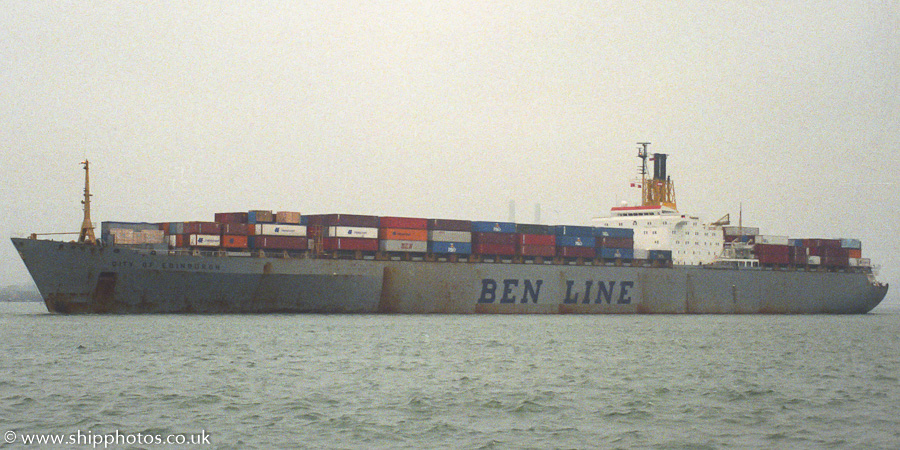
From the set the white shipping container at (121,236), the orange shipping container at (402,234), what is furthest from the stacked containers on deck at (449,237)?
the white shipping container at (121,236)

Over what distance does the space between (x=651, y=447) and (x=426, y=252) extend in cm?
3904

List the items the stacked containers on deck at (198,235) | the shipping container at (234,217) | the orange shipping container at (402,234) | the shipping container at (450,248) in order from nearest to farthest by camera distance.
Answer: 1. the stacked containers on deck at (198,235)
2. the shipping container at (234,217)
3. the orange shipping container at (402,234)
4. the shipping container at (450,248)

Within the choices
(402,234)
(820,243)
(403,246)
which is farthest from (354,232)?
(820,243)

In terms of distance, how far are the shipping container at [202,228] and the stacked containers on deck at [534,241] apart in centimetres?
2014

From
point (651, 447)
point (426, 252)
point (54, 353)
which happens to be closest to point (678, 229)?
point (426, 252)

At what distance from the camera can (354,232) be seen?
173ft

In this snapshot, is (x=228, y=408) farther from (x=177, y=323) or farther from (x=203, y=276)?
(x=203, y=276)

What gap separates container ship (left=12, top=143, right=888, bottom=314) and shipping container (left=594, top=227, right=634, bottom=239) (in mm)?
113

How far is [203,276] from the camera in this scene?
1853 inches

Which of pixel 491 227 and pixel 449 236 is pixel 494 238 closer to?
pixel 491 227

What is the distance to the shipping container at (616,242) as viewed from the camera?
63031 mm

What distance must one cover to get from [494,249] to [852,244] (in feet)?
125

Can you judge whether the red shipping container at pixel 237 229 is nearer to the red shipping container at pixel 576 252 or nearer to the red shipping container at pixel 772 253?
the red shipping container at pixel 576 252

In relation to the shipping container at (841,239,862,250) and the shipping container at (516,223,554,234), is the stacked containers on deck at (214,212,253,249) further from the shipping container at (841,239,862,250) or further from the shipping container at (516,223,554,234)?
the shipping container at (841,239,862,250)
